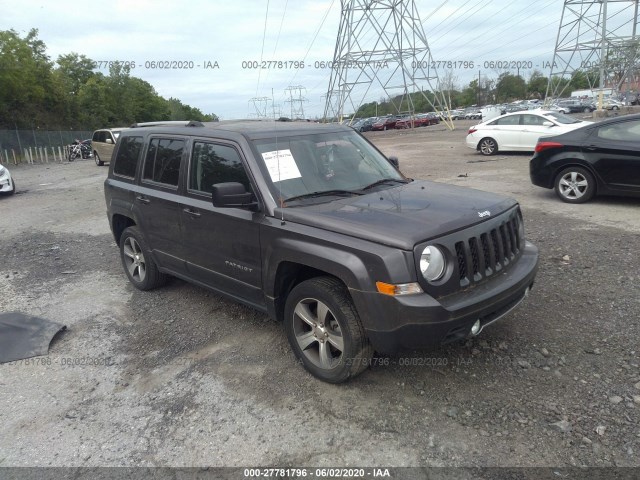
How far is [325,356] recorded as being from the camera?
3.61 m

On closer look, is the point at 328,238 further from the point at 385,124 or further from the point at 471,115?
the point at 471,115

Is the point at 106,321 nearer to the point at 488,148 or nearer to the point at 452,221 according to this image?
the point at 452,221

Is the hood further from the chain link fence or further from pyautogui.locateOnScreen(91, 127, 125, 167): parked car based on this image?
the chain link fence

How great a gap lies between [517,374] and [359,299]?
138 cm

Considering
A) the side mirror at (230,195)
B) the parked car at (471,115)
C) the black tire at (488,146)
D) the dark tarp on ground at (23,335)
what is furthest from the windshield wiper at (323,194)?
the parked car at (471,115)

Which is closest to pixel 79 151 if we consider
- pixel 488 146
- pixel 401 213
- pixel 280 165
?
pixel 488 146

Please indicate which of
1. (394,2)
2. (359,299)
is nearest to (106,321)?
(359,299)

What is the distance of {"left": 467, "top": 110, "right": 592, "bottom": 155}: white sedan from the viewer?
15.3m

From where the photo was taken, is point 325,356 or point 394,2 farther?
point 394,2

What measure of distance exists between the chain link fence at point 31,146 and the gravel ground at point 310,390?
30.8 m

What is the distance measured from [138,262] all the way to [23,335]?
1418 mm

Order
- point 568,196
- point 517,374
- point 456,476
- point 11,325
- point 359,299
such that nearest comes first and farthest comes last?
point 456,476, point 359,299, point 517,374, point 11,325, point 568,196

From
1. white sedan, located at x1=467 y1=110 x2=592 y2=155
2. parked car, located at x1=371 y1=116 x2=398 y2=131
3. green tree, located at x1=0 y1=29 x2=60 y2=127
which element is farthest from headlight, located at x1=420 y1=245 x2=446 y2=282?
parked car, located at x1=371 y1=116 x2=398 y2=131

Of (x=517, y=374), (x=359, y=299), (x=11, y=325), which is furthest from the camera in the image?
(x=11, y=325)
